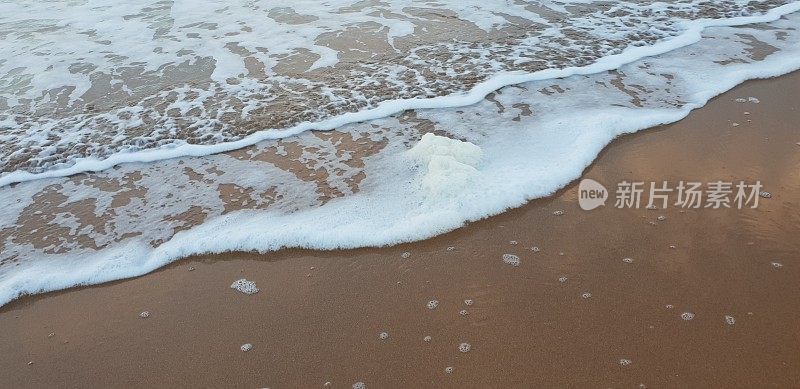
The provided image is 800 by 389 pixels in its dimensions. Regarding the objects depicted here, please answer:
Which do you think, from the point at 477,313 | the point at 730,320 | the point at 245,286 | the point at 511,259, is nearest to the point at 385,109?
the point at 511,259

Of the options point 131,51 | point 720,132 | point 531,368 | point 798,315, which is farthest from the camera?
point 131,51

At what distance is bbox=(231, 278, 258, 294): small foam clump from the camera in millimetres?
2924

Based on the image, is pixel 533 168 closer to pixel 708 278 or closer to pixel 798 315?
pixel 708 278

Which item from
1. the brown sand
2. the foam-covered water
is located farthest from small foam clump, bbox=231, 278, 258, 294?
the foam-covered water

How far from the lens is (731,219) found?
3.19m

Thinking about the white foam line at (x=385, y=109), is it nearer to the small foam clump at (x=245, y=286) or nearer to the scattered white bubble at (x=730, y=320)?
the small foam clump at (x=245, y=286)

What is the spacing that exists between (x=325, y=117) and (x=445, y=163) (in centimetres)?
150

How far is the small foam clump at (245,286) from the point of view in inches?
115

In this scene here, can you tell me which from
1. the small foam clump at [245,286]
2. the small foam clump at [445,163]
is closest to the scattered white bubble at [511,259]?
the small foam clump at [445,163]

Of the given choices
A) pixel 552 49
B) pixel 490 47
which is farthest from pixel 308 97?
pixel 552 49

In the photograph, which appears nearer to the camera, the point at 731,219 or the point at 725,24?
the point at 731,219

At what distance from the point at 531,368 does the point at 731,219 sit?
168 cm

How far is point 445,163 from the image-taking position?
379cm

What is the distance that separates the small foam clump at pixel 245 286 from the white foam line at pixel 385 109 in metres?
1.72
